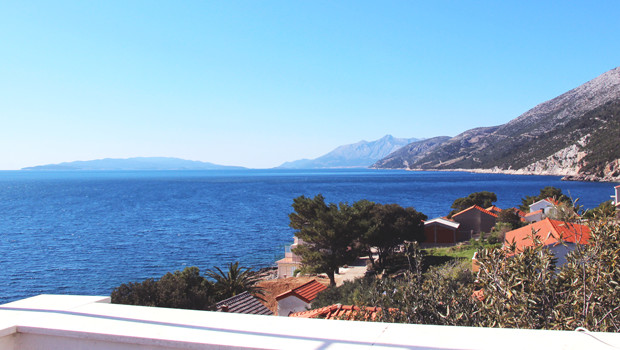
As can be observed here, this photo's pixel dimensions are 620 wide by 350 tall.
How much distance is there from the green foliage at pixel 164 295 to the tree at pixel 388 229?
12113mm

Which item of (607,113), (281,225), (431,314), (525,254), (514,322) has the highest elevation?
(607,113)

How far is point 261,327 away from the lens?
2.07m

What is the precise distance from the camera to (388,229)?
29625 millimetres

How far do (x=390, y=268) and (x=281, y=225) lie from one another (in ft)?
96.8

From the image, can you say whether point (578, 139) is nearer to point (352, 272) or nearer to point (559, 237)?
point (352, 272)

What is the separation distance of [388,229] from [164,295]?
16.5 m

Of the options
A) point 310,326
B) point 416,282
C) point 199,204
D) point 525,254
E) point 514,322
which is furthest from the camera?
point 199,204

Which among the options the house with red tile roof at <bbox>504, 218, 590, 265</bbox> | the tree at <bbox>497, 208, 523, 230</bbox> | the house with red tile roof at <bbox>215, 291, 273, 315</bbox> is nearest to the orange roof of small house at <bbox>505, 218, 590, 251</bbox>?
the house with red tile roof at <bbox>504, 218, 590, 265</bbox>

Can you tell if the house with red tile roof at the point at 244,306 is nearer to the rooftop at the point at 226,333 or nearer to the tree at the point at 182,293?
the tree at the point at 182,293

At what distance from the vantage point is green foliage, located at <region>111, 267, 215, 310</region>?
16500 millimetres

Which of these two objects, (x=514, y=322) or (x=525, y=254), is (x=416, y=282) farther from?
(x=514, y=322)

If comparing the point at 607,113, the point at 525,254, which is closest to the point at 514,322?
the point at 525,254

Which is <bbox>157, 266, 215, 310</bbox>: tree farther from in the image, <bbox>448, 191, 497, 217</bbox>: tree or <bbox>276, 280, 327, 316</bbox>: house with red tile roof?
<bbox>448, 191, 497, 217</bbox>: tree

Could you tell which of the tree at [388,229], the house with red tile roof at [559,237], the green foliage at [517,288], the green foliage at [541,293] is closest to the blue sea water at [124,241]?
the tree at [388,229]
